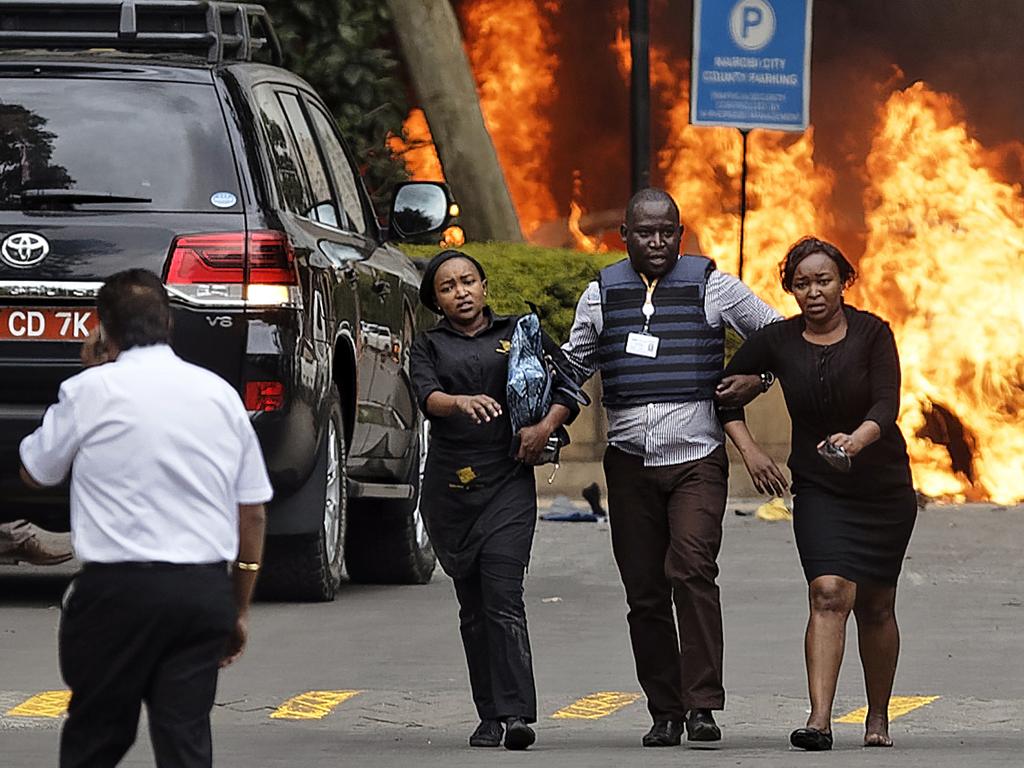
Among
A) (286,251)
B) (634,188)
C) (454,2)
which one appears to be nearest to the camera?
(286,251)

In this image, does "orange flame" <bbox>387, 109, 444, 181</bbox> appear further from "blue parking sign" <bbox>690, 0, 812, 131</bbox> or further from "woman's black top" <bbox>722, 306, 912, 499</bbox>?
"woman's black top" <bbox>722, 306, 912, 499</bbox>

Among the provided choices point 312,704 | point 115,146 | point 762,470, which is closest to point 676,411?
point 762,470

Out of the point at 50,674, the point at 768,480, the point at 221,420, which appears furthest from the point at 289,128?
the point at 221,420

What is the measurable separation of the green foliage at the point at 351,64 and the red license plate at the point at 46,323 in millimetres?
9874

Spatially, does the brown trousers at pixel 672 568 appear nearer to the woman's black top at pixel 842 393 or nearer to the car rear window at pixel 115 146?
the woman's black top at pixel 842 393

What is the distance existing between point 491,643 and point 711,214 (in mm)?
14865

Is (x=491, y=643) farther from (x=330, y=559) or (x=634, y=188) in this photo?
(x=634, y=188)

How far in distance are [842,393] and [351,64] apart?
1247cm

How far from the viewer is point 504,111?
23.1m

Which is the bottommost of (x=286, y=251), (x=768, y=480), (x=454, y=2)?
(x=768, y=480)

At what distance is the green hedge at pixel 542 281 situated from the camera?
17312 millimetres

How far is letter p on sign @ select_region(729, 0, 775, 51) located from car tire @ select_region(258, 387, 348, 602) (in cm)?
794

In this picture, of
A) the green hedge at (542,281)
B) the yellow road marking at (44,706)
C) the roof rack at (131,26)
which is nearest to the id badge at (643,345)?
the yellow road marking at (44,706)

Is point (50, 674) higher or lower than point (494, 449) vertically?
lower
